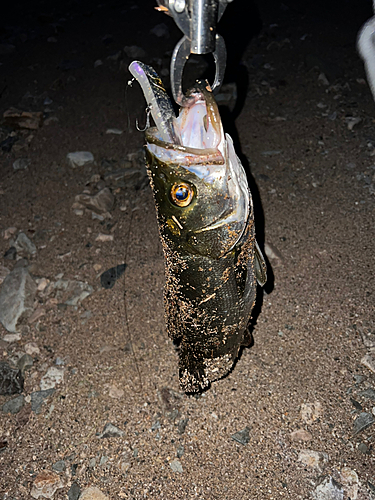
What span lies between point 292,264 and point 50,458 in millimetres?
2212

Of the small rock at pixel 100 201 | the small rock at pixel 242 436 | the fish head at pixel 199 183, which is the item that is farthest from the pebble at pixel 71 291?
the fish head at pixel 199 183

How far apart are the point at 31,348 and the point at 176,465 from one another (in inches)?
54.8

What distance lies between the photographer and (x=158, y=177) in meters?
1.88

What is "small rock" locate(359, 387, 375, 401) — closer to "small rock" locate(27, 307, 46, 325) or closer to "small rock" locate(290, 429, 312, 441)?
"small rock" locate(290, 429, 312, 441)

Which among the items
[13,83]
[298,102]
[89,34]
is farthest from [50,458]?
[89,34]

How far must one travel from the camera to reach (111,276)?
360 cm

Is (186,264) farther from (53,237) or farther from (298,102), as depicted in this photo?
(298,102)

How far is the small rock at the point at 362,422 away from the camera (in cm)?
266

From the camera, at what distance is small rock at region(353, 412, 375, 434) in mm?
2662

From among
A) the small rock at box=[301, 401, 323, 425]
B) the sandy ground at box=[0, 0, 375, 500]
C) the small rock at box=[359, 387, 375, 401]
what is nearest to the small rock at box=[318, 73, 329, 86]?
the sandy ground at box=[0, 0, 375, 500]

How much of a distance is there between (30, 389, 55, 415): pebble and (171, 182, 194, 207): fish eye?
6.31 ft

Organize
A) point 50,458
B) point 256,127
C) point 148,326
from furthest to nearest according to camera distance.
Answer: point 256,127, point 148,326, point 50,458

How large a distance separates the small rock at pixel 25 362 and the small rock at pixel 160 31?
4662mm

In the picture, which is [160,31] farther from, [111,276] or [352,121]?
[111,276]
